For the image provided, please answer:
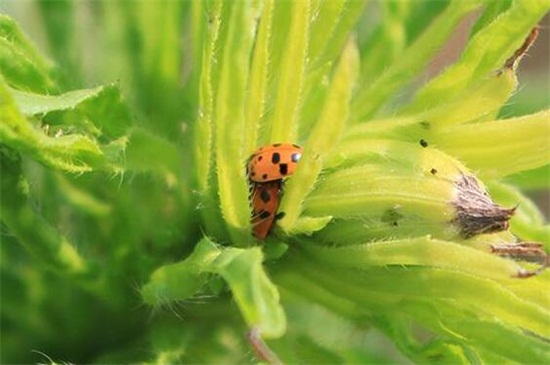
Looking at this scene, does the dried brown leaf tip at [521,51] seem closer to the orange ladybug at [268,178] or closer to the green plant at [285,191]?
the green plant at [285,191]

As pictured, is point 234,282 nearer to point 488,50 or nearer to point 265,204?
point 265,204

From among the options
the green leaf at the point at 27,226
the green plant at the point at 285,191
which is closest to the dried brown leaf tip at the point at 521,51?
the green plant at the point at 285,191

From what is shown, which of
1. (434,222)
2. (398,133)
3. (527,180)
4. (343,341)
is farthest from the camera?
(343,341)

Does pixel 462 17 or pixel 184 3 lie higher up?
pixel 184 3

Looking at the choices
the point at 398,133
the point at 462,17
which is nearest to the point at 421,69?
the point at 462,17

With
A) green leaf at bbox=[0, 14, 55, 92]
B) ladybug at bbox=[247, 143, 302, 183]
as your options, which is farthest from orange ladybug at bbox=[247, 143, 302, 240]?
green leaf at bbox=[0, 14, 55, 92]

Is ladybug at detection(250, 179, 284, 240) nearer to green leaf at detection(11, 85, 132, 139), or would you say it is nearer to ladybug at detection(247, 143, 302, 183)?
ladybug at detection(247, 143, 302, 183)

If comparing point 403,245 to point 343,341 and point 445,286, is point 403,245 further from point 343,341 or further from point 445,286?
point 343,341
